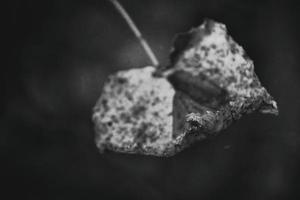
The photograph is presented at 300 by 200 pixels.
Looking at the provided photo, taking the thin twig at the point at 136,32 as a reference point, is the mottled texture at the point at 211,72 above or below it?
below

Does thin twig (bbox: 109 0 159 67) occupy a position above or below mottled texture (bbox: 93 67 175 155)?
above

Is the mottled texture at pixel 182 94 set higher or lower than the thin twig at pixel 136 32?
lower
